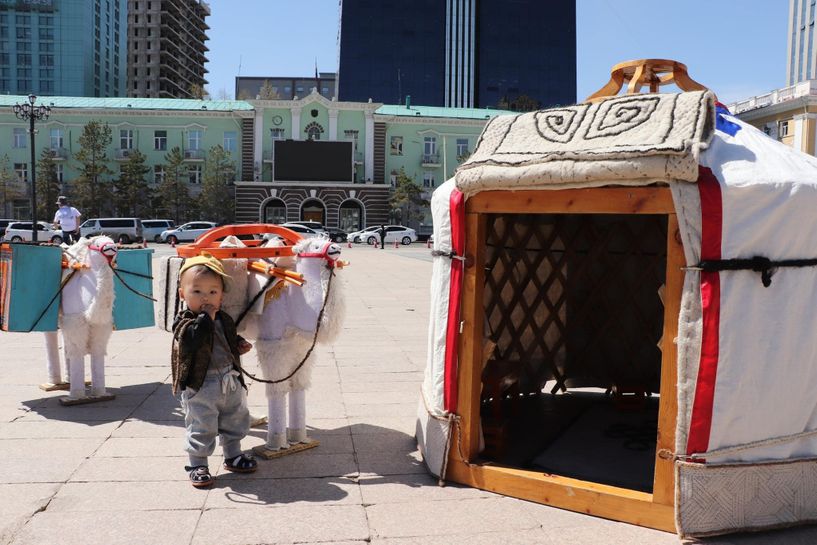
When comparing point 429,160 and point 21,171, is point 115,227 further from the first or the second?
point 429,160

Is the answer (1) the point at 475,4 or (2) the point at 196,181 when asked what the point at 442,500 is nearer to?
(2) the point at 196,181

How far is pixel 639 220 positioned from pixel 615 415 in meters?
1.26

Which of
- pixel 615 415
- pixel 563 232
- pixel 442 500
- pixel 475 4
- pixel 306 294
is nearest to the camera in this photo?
pixel 442 500

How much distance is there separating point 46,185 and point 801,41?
200ft

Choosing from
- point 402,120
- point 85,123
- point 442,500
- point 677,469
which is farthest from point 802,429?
point 85,123

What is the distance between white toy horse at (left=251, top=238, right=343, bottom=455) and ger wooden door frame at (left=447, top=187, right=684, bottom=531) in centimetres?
63

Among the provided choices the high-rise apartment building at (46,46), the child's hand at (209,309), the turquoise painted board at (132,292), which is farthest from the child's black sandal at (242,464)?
the high-rise apartment building at (46,46)

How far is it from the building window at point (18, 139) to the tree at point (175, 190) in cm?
644

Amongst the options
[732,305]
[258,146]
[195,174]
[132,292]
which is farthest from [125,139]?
[732,305]

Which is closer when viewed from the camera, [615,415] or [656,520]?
[656,520]

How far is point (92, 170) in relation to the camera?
102 ft

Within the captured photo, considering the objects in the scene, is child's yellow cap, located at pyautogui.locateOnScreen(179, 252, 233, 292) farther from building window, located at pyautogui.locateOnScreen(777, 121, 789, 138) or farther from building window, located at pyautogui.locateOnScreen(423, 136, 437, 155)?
building window, located at pyautogui.locateOnScreen(777, 121, 789, 138)

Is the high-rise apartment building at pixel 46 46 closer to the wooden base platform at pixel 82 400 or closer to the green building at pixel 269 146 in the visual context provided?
the green building at pixel 269 146

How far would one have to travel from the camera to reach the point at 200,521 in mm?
2668
